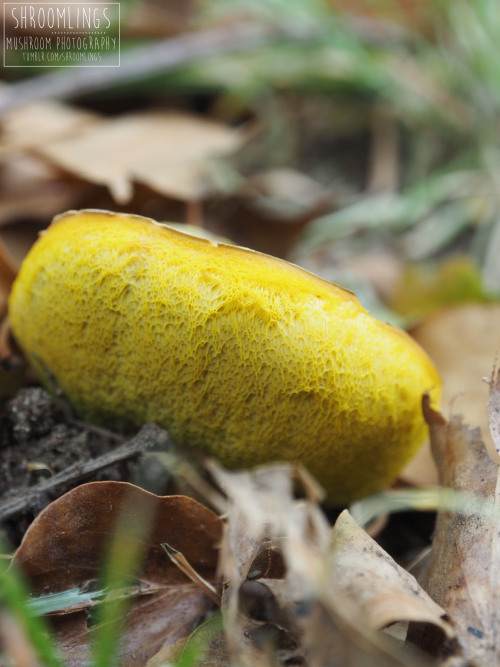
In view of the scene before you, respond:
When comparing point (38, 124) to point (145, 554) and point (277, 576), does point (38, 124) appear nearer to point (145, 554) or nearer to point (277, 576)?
point (145, 554)

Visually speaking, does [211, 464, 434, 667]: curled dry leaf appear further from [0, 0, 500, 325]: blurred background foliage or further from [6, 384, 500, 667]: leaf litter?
[0, 0, 500, 325]: blurred background foliage

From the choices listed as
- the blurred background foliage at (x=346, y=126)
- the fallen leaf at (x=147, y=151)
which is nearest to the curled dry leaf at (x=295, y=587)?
the fallen leaf at (x=147, y=151)

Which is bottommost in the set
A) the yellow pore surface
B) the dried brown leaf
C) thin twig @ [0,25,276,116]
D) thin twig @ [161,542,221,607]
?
thin twig @ [161,542,221,607]

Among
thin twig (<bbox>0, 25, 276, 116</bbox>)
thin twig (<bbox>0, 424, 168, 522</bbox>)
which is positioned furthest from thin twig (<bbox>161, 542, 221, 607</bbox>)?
thin twig (<bbox>0, 25, 276, 116</bbox>)

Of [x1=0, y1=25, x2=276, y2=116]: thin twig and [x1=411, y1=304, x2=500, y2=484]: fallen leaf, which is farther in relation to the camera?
[x1=0, y1=25, x2=276, y2=116]: thin twig

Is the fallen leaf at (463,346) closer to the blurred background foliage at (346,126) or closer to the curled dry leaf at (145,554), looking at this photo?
the blurred background foliage at (346,126)

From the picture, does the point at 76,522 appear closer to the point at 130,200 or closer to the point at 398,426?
the point at 398,426
